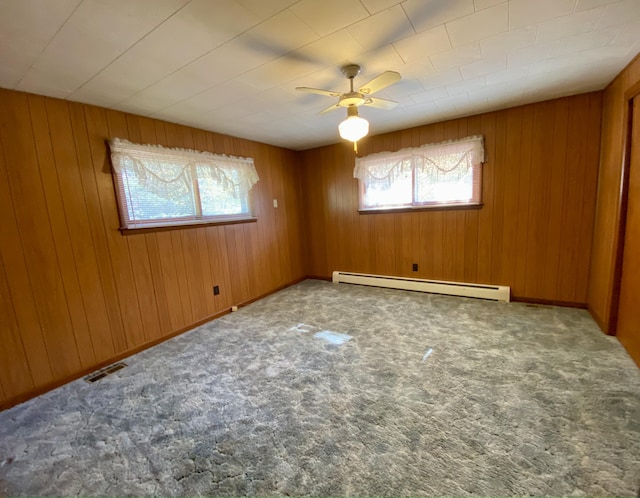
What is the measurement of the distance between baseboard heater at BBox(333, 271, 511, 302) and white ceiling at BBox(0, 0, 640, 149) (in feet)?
6.98

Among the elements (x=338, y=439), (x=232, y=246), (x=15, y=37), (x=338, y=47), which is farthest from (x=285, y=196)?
(x=338, y=439)

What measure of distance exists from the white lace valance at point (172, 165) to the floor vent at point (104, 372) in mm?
1641

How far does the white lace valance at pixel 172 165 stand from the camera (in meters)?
2.57

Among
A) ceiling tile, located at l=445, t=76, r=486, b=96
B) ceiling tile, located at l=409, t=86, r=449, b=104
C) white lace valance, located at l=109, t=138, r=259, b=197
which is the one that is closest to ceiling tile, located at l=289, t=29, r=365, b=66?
ceiling tile, located at l=409, t=86, r=449, b=104

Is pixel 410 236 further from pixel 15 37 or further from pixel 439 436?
pixel 15 37

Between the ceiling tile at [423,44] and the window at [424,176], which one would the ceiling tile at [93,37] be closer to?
the ceiling tile at [423,44]

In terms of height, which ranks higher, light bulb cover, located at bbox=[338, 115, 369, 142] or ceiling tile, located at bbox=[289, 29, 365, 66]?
ceiling tile, located at bbox=[289, 29, 365, 66]

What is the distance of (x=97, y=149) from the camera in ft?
7.93

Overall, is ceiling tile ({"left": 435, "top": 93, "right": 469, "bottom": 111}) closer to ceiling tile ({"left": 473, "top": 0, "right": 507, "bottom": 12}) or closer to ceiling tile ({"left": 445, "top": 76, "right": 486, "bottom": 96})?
ceiling tile ({"left": 445, "top": 76, "right": 486, "bottom": 96})

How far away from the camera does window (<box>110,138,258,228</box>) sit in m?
2.60

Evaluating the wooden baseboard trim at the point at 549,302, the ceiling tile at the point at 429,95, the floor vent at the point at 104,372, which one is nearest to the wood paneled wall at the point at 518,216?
the wooden baseboard trim at the point at 549,302

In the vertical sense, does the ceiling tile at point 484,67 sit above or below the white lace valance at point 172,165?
above

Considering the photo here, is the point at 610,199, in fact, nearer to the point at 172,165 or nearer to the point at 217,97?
the point at 217,97

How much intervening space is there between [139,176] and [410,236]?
10.7 ft
